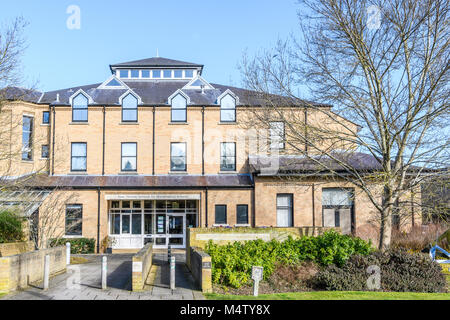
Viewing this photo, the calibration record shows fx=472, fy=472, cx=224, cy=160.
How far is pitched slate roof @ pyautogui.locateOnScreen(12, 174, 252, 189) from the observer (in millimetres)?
30203

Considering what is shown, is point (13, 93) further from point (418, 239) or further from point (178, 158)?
point (418, 239)

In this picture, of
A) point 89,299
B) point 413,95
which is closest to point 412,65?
point 413,95

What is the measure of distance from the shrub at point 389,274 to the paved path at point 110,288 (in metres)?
4.20

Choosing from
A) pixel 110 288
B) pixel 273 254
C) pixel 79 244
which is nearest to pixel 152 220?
pixel 79 244

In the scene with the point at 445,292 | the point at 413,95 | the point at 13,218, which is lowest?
the point at 445,292

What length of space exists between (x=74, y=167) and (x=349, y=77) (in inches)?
835

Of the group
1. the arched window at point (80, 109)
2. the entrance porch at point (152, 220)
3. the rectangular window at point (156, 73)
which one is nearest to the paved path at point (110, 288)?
the entrance porch at point (152, 220)

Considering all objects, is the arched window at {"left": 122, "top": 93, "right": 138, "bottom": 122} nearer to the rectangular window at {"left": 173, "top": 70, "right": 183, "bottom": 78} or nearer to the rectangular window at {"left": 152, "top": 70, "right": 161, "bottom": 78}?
the rectangular window at {"left": 152, "top": 70, "right": 161, "bottom": 78}

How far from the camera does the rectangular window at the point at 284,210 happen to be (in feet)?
98.5

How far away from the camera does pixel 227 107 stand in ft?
106

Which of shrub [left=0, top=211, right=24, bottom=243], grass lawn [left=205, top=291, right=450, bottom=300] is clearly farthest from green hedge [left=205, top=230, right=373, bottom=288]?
shrub [left=0, top=211, right=24, bottom=243]

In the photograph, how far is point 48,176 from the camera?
3105 cm

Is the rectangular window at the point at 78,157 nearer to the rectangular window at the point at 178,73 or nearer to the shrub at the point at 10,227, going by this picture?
the shrub at the point at 10,227

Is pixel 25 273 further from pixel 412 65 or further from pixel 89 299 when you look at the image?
pixel 412 65
